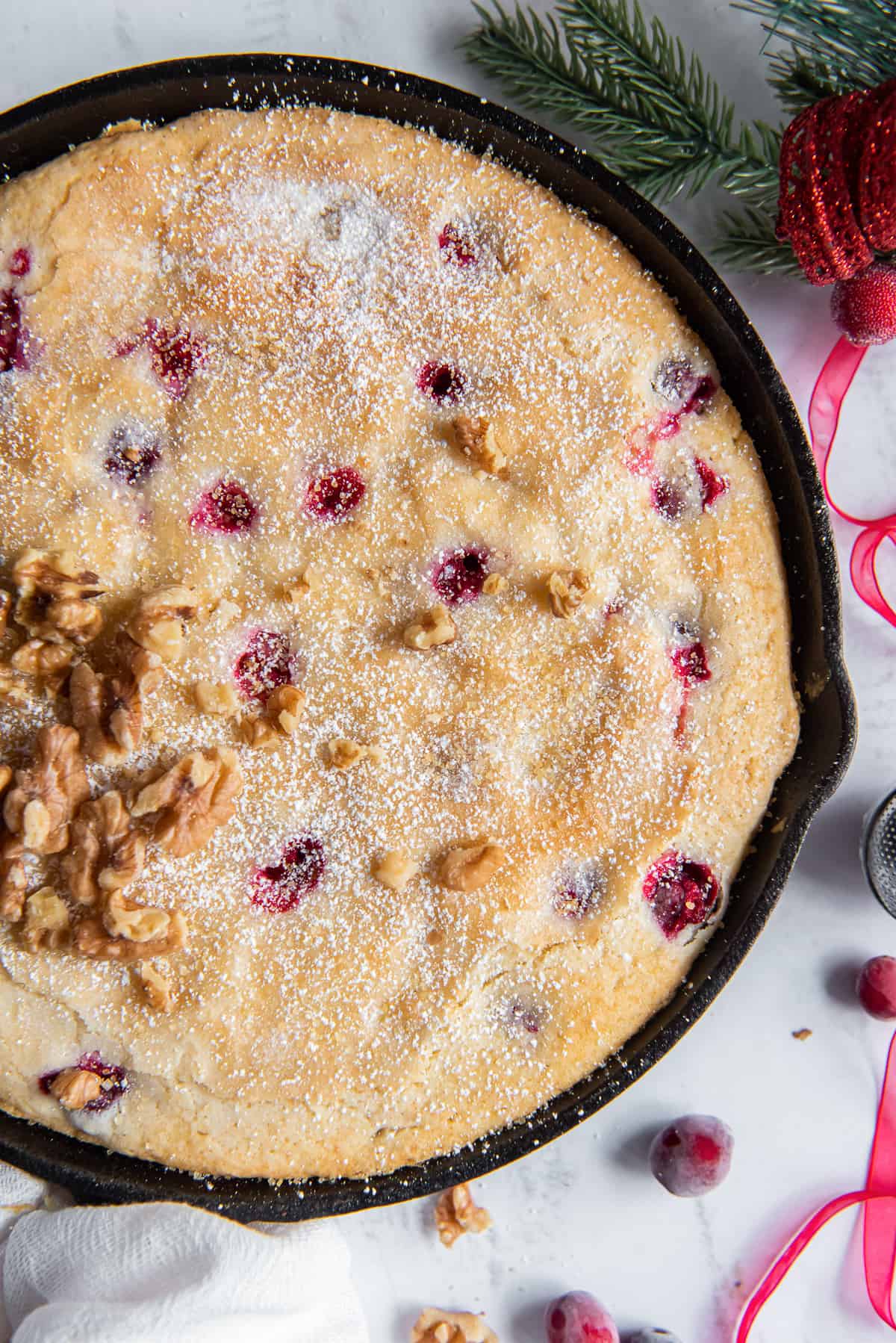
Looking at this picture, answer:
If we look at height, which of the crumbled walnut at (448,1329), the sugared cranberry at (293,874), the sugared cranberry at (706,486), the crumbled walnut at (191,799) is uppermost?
the sugared cranberry at (706,486)

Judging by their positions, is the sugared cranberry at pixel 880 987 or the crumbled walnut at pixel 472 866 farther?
the sugared cranberry at pixel 880 987

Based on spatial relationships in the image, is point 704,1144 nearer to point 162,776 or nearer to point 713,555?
point 713,555

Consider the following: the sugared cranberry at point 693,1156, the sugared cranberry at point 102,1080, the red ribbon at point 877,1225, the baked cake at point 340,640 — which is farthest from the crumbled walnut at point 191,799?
the red ribbon at point 877,1225

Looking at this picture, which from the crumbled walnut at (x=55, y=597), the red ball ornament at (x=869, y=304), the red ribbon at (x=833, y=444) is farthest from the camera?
the red ribbon at (x=833, y=444)

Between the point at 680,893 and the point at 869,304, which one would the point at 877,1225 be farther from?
the point at 869,304

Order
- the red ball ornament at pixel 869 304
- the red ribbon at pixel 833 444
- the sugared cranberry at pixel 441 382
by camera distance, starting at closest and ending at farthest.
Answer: the sugared cranberry at pixel 441 382 → the red ball ornament at pixel 869 304 → the red ribbon at pixel 833 444

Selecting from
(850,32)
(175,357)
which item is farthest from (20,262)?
(850,32)

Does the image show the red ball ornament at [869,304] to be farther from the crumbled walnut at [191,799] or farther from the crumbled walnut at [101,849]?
the crumbled walnut at [101,849]
